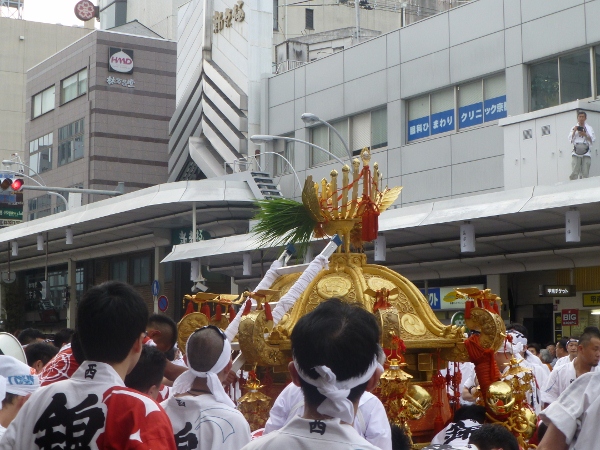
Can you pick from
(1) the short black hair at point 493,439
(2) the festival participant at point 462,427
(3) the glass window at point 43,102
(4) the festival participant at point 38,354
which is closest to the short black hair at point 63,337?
(4) the festival participant at point 38,354

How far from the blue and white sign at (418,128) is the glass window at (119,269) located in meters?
15.3

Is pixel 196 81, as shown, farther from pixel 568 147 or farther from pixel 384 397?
pixel 384 397

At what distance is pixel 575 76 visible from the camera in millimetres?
22984

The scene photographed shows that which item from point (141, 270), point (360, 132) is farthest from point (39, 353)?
point (141, 270)

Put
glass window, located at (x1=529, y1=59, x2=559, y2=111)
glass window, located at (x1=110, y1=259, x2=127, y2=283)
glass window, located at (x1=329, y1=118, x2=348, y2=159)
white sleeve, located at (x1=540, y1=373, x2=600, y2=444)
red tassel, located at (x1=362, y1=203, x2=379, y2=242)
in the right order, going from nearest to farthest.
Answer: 1. white sleeve, located at (x1=540, y1=373, x2=600, y2=444)
2. red tassel, located at (x1=362, y1=203, x2=379, y2=242)
3. glass window, located at (x1=529, y1=59, x2=559, y2=111)
4. glass window, located at (x1=329, y1=118, x2=348, y2=159)
5. glass window, located at (x1=110, y1=259, x2=127, y2=283)

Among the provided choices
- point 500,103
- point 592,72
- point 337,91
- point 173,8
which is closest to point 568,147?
point 592,72

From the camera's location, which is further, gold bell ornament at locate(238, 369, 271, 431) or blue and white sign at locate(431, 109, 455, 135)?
blue and white sign at locate(431, 109, 455, 135)

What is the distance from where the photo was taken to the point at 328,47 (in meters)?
36.5

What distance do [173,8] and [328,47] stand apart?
1708cm

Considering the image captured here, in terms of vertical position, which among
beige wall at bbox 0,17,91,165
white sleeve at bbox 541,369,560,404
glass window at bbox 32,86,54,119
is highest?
beige wall at bbox 0,17,91,165

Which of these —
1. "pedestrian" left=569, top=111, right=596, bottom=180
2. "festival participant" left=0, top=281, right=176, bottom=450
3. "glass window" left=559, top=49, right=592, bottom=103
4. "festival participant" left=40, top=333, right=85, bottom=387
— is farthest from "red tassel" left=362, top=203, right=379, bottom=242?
"glass window" left=559, top=49, right=592, bottom=103

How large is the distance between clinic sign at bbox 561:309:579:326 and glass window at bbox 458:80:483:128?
5.92m

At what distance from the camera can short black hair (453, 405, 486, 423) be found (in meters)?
6.71

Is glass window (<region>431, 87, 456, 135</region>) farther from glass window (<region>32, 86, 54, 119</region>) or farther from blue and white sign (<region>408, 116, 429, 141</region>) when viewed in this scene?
glass window (<region>32, 86, 54, 119</region>)
